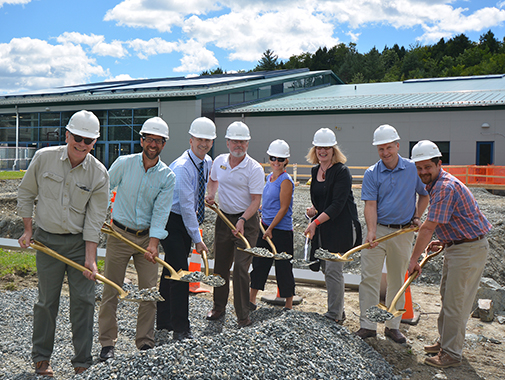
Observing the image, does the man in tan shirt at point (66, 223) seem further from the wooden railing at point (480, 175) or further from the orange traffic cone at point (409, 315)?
the wooden railing at point (480, 175)

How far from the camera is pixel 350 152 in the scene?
23.6 metres

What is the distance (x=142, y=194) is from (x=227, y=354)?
1.70 m

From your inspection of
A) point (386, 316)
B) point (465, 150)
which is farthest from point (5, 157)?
point (386, 316)

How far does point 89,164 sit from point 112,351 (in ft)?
5.79

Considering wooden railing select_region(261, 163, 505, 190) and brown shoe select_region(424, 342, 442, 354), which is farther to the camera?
wooden railing select_region(261, 163, 505, 190)

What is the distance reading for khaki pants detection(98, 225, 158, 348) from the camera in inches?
166

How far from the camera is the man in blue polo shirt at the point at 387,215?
183 inches

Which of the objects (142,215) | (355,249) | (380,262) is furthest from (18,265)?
(380,262)

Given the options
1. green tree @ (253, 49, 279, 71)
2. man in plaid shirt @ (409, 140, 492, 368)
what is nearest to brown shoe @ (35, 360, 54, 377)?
man in plaid shirt @ (409, 140, 492, 368)

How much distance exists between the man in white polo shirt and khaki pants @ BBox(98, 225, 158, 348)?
3.87 ft

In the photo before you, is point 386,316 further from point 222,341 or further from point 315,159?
point 315,159

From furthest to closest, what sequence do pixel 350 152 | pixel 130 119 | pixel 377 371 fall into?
pixel 130 119
pixel 350 152
pixel 377 371

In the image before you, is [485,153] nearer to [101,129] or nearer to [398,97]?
[398,97]

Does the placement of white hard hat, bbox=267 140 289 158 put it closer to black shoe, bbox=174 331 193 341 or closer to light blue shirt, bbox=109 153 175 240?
light blue shirt, bbox=109 153 175 240
